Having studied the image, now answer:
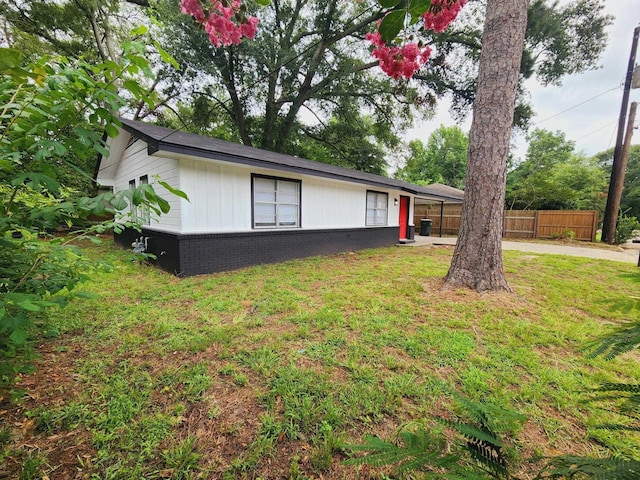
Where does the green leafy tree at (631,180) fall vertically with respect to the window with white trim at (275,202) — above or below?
above

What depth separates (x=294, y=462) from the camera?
4.84 feet

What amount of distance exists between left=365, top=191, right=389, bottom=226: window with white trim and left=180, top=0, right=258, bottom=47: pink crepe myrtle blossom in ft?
27.8

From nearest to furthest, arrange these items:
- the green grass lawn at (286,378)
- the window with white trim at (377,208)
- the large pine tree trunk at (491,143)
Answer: the green grass lawn at (286,378), the large pine tree trunk at (491,143), the window with white trim at (377,208)

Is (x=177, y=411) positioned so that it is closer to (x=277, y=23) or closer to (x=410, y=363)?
(x=410, y=363)

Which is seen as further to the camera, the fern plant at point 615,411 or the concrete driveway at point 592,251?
the concrete driveway at point 592,251

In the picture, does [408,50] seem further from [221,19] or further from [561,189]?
[561,189]

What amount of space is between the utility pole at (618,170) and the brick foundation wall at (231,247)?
1200 centimetres

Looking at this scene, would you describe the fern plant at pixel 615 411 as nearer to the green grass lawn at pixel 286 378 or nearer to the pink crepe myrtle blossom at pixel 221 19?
the green grass lawn at pixel 286 378

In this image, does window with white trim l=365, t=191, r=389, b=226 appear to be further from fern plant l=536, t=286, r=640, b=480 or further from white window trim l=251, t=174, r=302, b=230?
fern plant l=536, t=286, r=640, b=480

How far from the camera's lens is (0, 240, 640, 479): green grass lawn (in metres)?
1.52

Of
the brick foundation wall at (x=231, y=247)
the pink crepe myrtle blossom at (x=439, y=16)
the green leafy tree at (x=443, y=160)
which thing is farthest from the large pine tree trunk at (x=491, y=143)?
the green leafy tree at (x=443, y=160)

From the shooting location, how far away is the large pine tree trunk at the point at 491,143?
12.5 ft

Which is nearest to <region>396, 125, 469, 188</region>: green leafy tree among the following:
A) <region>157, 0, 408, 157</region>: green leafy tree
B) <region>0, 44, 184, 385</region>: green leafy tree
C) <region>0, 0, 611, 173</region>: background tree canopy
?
<region>0, 0, 611, 173</region>: background tree canopy

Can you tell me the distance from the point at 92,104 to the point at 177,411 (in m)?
1.95
